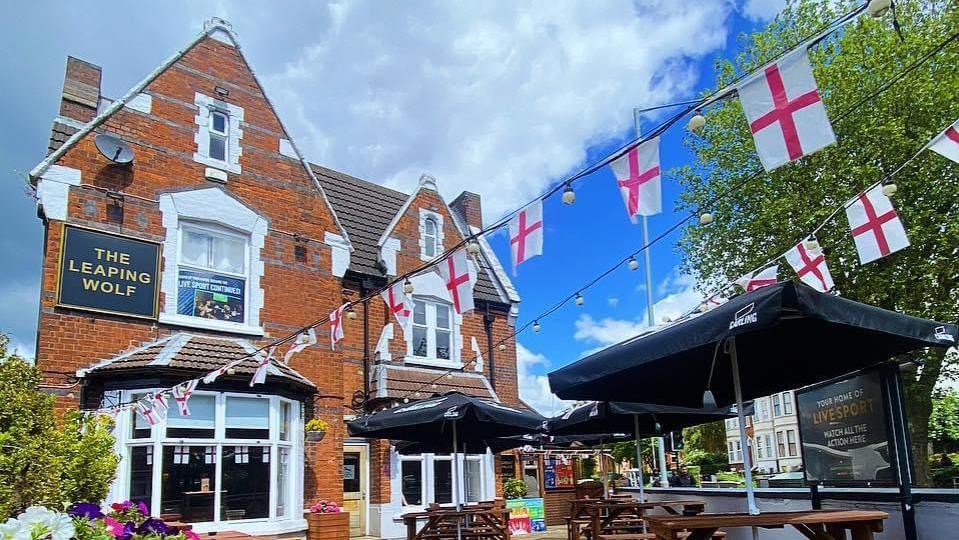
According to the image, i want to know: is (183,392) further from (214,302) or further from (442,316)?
(442,316)

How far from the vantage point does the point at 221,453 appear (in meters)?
10.5

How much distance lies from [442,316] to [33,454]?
12470mm

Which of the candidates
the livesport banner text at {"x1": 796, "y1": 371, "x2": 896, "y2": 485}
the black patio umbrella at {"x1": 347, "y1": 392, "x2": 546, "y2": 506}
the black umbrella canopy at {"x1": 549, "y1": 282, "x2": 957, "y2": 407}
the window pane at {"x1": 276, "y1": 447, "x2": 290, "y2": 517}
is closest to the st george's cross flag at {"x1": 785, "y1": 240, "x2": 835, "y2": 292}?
the livesport banner text at {"x1": 796, "y1": 371, "x2": 896, "y2": 485}

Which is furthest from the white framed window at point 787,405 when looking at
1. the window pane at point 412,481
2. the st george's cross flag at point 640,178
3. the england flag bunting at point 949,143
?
the st george's cross flag at point 640,178

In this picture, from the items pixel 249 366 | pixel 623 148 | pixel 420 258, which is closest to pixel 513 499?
pixel 420 258

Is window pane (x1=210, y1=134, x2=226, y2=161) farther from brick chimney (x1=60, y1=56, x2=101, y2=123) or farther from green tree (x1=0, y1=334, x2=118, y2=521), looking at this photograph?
green tree (x1=0, y1=334, x2=118, y2=521)

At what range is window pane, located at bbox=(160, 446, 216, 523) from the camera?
998 cm

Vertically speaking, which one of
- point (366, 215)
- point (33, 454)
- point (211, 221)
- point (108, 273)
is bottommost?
point (33, 454)

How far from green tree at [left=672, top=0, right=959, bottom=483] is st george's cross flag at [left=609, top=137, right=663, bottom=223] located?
8355 millimetres

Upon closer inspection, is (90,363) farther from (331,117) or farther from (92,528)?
(92,528)

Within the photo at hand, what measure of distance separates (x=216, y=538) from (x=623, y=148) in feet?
21.6

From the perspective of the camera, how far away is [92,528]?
2812 mm

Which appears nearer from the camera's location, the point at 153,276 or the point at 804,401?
the point at 804,401

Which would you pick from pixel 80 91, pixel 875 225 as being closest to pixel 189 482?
pixel 80 91
